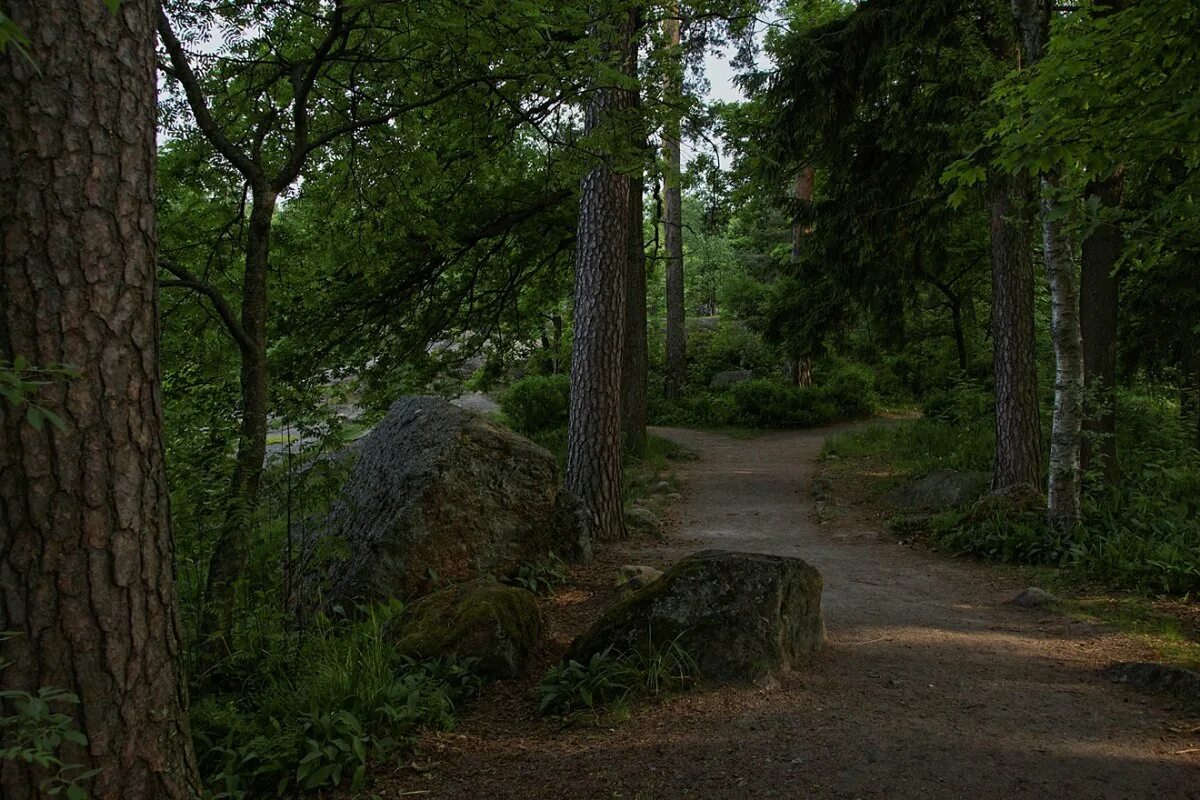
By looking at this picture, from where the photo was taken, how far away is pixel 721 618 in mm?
4395

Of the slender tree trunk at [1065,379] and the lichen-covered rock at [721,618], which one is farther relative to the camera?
the slender tree trunk at [1065,379]

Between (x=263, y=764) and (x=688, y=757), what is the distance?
75.8 inches

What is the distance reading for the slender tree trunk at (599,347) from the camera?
816cm

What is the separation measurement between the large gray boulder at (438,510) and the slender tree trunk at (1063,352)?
15.6 ft

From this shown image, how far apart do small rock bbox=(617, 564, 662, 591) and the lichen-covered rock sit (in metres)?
1.35

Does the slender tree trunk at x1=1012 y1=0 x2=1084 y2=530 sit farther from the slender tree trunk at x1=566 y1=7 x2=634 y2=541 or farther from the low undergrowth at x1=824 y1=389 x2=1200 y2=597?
the slender tree trunk at x1=566 y1=7 x2=634 y2=541

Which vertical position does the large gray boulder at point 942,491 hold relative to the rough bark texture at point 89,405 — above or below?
below

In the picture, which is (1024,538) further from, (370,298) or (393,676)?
(370,298)

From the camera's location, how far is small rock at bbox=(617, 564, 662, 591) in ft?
20.0

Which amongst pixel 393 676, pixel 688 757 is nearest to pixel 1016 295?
pixel 688 757

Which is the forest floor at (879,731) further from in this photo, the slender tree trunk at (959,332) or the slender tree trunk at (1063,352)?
the slender tree trunk at (959,332)

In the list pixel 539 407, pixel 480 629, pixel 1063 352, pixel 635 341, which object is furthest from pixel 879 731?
pixel 539 407

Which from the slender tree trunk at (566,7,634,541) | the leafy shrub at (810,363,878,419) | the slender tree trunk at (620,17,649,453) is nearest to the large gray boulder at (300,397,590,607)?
the slender tree trunk at (566,7,634,541)

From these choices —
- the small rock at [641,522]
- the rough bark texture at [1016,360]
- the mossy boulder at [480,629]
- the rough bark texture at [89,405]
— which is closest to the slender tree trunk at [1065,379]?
the rough bark texture at [1016,360]
